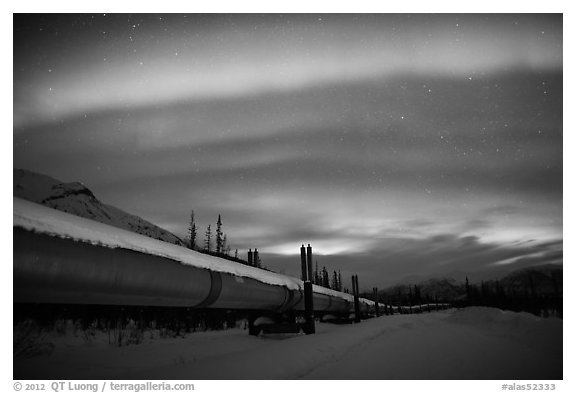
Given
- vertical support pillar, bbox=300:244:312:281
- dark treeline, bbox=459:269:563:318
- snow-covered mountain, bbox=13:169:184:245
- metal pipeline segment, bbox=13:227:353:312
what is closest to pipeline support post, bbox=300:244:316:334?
vertical support pillar, bbox=300:244:312:281

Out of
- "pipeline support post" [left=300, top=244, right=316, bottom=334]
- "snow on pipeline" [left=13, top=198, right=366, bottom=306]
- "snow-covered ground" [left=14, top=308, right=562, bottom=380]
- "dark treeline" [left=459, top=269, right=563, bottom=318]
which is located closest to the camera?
"snow on pipeline" [left=13, top=198, right=366, bottom=306]

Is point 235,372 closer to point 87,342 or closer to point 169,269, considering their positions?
point 169,269

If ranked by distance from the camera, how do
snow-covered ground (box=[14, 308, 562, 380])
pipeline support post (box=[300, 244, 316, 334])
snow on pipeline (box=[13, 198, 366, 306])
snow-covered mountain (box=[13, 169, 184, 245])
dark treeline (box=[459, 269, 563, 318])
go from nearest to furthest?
snow on pipeline (box=[13, 198, 366, 306]), snow-covered ground (box=[14, 308, 562, 380]), pipeline support post (box=[300, 244, 316, 334]), dark treeline (box=[459, 269, 563, 318]), snow-covered mountain (box=[13, 169, 184, 245])

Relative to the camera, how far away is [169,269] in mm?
4109

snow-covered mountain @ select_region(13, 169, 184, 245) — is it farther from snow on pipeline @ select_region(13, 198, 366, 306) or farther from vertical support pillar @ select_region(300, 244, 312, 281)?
snow on pipeline @ select_region(13, 198, 366, 306)

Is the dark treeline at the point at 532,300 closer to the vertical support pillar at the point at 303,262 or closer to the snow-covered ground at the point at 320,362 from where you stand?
the snow-covered ground at the point at 320,362

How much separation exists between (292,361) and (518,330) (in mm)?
8225


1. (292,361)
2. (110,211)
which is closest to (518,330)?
(292,361)

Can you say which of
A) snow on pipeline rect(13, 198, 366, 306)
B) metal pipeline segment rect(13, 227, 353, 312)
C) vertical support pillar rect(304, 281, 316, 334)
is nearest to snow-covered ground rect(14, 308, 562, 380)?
metal pipeline segment rect(13, 227, 353, 312)

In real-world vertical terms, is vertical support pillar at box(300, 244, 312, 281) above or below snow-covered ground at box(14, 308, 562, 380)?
above

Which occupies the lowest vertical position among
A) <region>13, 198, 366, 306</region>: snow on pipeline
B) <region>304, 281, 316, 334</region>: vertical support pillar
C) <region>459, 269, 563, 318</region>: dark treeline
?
<region>459, 269, 563, 318</region>: dark treeline

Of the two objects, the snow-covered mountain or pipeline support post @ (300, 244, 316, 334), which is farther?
the snow-covered mountain

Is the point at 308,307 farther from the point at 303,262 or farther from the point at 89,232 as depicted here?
the point at 89,232

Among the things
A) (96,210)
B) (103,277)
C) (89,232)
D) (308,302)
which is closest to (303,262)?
(308,302)
